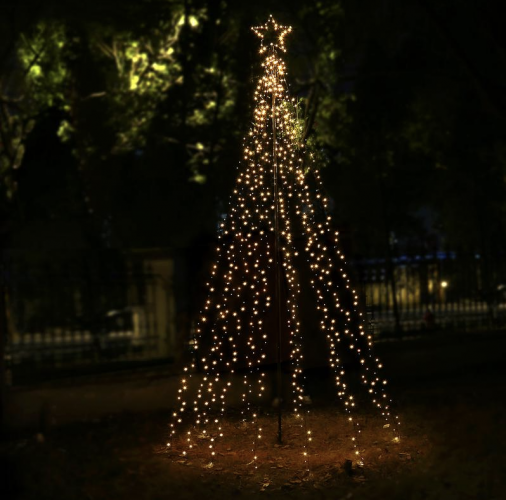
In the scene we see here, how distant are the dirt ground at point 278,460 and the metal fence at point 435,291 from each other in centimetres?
349

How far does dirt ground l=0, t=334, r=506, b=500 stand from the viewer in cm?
576

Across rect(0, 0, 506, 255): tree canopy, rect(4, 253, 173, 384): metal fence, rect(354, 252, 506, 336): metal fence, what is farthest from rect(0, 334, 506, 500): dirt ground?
rect(0, 0, 506, 255): tree canopy

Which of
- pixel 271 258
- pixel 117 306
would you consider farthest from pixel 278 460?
pixel 117 306

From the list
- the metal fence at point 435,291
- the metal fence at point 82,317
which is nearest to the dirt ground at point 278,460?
the metal fence at point 82,317

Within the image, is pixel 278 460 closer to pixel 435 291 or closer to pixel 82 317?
pixel 82 317

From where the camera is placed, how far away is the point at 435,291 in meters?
12.8

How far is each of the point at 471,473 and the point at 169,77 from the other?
11673 millimetres

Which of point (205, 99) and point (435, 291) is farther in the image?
point (205, 99)

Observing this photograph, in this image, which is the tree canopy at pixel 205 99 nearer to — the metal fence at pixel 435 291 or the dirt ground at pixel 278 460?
the metal fence at pixel 435 291

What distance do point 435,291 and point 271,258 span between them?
236 inches

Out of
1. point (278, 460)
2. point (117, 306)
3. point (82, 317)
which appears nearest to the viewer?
point (278, 460)

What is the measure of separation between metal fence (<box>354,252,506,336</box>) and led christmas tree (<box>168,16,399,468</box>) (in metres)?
3.87

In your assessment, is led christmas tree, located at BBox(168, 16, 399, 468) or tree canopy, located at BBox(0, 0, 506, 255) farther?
tree canopy, located at BBox(0, 0, 506, 255)

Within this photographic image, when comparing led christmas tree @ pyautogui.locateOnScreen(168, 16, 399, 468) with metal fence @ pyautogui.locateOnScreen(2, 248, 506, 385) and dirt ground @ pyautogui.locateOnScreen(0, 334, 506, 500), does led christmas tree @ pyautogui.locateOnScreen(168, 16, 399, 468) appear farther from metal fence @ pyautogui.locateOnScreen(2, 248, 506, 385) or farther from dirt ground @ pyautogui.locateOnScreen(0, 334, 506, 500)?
metal fence @ pyautogui.locateOnScreen(2, 248, 506, 385)
